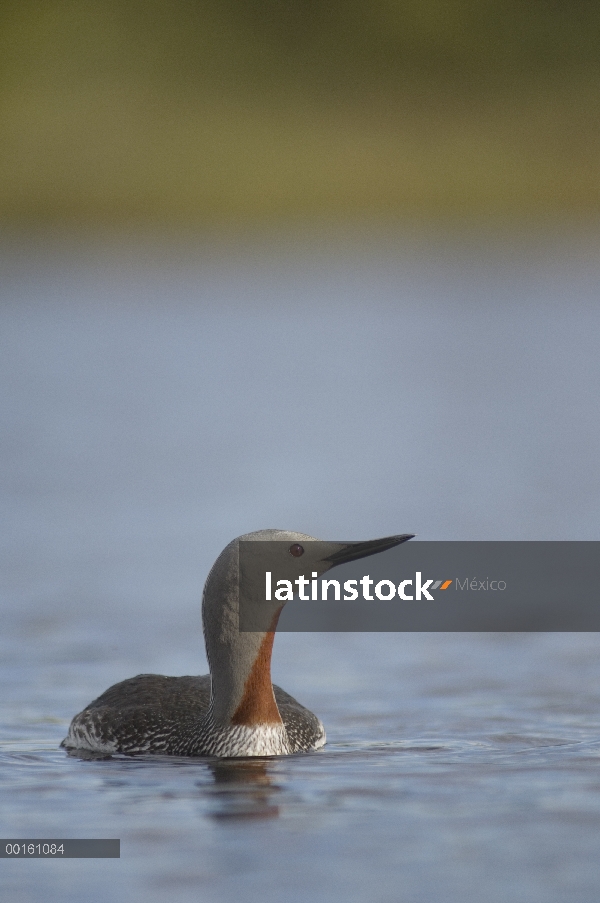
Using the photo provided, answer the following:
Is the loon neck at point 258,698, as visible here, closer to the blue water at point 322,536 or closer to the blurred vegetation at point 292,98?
the blue water at point 322,536

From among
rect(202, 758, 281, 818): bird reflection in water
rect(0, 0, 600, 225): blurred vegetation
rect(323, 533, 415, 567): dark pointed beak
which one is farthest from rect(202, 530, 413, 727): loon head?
rect(0, 0, 600, 225): blurred vegetation

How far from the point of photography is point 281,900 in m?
4.61

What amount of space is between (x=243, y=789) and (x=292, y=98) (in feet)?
52.3

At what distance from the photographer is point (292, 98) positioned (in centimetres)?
2106

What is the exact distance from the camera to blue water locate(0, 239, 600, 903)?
5.05 metres

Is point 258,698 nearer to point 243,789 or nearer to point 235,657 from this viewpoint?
point 235,657

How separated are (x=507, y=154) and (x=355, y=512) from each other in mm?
12632

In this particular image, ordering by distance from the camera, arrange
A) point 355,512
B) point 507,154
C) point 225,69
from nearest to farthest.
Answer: point 355,512 → point 225,69 → point 507,154

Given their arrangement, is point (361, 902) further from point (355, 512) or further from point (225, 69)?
point (225, 69)

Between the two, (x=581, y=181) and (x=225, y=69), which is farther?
(x=581, y=181)

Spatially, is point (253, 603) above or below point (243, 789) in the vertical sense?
above

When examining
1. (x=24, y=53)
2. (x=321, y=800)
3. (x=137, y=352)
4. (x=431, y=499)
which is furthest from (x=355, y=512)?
(x=24, y=53)

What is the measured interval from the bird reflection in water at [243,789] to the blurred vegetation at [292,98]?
15.0 meters

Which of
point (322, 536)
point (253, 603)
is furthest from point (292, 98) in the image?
point (253, 603)
